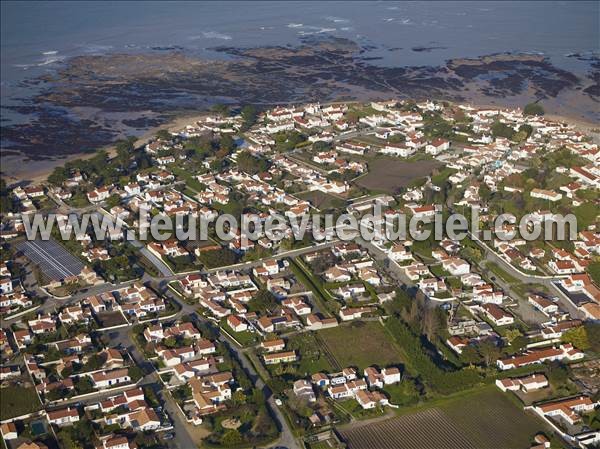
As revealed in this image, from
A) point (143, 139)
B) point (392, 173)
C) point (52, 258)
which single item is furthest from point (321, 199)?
point (143, 139)

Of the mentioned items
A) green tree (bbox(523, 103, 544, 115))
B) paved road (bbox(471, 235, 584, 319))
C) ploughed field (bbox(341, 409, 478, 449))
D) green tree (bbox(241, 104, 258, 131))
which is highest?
green tree (bbox(523, 103, 544, 115))

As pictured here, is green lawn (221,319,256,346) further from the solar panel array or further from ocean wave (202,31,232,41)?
ocean wave (202,31,232,41)

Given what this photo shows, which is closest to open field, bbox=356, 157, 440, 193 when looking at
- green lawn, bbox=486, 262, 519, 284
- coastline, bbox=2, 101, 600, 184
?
green lawn, bbox=486, 262, 519, 284

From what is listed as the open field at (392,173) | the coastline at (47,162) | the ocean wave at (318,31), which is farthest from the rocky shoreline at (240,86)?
the open field at (392,173)

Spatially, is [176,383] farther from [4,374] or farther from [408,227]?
[408,227]

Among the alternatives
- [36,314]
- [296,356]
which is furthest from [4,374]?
[296,356]

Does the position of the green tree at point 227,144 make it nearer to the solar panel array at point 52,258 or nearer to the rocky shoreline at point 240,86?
the rocky shoreline at point 240,86
